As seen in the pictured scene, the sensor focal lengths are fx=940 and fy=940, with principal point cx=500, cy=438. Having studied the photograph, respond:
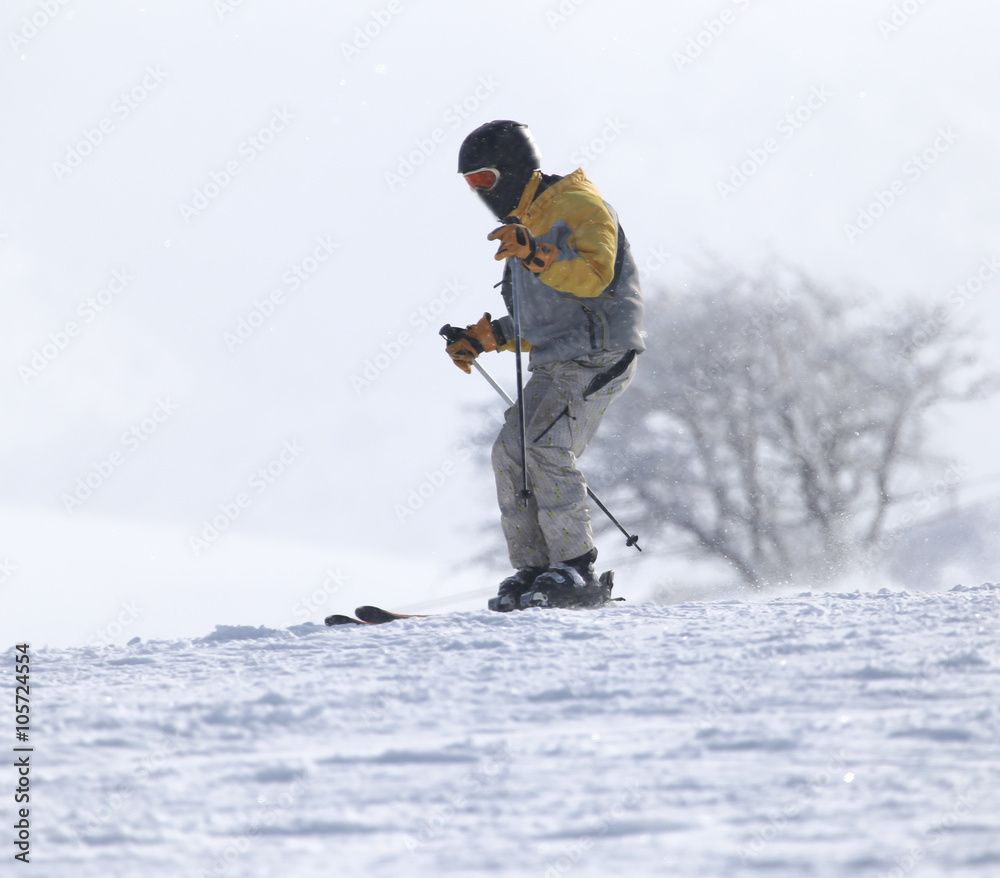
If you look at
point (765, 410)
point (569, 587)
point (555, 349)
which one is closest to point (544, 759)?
point (569, 587)

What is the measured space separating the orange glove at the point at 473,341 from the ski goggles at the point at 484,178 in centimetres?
57

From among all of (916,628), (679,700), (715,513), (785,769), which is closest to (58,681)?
(679,700)

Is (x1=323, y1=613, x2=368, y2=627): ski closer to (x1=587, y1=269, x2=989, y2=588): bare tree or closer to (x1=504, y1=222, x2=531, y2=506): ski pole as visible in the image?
(x1=504, y1=222, x2=531, y2=506): ski pole

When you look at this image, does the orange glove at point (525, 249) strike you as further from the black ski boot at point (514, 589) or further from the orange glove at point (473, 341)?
the black ski boot at point (514, 589)

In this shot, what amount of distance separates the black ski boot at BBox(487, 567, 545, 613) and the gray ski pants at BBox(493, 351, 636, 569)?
0.10 metres

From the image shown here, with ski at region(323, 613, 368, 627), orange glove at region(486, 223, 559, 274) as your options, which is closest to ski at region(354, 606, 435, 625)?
ski at region(323, 613, 368, 627)

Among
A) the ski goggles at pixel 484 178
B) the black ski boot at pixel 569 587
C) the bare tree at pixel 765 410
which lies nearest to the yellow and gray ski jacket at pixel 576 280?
the ski goggles at pixel 484 178

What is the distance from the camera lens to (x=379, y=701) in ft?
5.98

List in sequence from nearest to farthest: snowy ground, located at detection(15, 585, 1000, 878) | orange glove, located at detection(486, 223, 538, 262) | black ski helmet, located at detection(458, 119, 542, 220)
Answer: snowy ground, located at detection(15, 585, 1000, 878) → orange glove, located at detection(486, 223, 538, 262) → black ski helmet, located at detection(458, 119, 542, 220)

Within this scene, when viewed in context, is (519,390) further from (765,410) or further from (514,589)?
(765,410)

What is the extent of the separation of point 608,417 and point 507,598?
40.1 feet

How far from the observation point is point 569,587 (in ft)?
11.1

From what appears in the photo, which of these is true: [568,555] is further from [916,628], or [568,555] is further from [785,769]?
[785,769]

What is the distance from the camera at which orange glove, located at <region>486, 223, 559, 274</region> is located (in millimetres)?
3221
